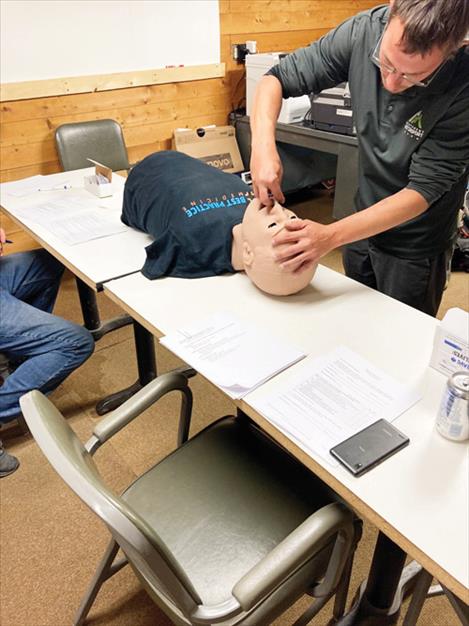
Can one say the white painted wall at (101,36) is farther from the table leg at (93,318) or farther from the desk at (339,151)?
the table leg at (93,318)

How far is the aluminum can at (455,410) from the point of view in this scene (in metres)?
0.81

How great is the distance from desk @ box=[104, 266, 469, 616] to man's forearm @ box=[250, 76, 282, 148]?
414 millimetres

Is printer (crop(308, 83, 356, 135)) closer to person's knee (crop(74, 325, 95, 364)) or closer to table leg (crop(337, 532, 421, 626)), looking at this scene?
person's knee (crop(74, 325, 95, 364))

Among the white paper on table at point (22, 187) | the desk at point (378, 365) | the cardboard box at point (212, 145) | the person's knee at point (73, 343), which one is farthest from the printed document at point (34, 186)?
the cardboard box at point (212, 145)

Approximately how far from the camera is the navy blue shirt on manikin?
55.6 inches

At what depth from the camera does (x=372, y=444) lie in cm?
85

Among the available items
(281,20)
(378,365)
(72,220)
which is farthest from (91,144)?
(378,365)

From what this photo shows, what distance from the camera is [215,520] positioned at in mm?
1028

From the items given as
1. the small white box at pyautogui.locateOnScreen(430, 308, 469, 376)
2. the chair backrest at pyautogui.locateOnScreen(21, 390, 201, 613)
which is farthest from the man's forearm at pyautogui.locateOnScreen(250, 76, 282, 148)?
the chair backrest at pyautogui.locateOnScreen(21, 390, 201, 613)

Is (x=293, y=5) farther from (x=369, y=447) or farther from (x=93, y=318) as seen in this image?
(x=369, y=447)

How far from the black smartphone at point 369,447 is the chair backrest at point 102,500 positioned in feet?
1.07

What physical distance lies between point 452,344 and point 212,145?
2.89m

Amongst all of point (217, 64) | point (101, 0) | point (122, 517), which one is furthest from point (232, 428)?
point (217, 64)

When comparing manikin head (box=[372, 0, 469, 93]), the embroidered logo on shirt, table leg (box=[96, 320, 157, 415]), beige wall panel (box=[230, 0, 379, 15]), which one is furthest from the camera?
beige wall panel (box=[230, 0, 379, 15])
